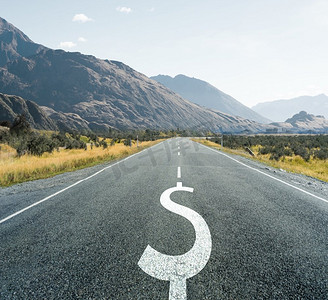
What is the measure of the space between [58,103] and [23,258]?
728 ft

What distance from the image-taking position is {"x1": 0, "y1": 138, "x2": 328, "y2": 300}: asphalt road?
2.10 meters

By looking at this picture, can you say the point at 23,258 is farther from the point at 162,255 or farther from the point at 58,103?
the point at 58,103

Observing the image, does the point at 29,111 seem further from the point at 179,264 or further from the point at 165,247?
the point at 179,264

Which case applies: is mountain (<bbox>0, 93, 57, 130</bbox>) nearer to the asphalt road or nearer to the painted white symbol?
the asphalt road

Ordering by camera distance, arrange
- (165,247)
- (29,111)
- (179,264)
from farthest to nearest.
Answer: (29,111) < (165,247) < (179,264)

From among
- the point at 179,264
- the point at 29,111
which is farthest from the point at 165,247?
the point at 29,111

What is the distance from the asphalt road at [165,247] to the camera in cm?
210

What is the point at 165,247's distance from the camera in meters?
2.80

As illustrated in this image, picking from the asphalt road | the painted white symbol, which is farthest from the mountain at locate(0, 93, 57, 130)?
the painted white symbol

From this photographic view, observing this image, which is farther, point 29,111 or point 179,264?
point 29,111

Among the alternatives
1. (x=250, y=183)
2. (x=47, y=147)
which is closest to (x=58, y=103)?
(x=47, y=147)

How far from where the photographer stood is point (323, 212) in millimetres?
4352

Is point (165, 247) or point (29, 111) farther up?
point (165, 247)

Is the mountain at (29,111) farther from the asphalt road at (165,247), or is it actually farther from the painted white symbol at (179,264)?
the painted white symbol at (179,264)
